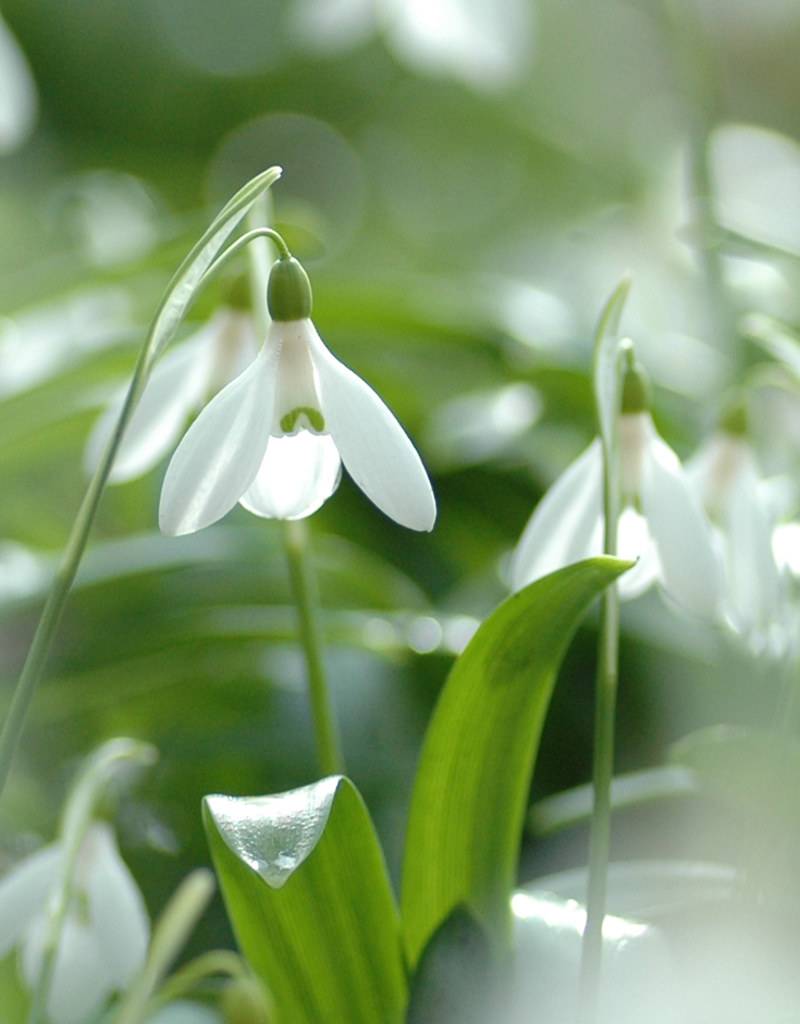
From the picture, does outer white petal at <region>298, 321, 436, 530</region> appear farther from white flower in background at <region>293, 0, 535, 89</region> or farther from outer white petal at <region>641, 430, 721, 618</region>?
white flower in background at <region>293, 0, 535, 89</region>

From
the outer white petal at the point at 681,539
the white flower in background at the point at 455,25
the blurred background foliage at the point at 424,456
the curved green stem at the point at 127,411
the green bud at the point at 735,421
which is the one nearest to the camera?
the curved green stem at the point at 127,411

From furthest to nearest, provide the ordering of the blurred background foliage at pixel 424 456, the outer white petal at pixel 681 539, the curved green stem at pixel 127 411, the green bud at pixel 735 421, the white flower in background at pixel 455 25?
1. the white flower in background at pixel 455 25
2. the blurred background foliage at pixel 424 456
3. the green bud at pixel 735 421
4. the outer white petal at pixel 681 539
5. the curved green stem at pixel 127 411

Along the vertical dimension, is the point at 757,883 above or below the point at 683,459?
below

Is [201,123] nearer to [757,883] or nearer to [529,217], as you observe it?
[529,217]

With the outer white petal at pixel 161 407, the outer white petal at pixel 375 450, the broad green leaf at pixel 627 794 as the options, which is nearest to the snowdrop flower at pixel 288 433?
the outer white petal at pixel 375 450

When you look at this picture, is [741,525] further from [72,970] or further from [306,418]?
[72,970]

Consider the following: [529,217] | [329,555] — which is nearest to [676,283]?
[529,217]

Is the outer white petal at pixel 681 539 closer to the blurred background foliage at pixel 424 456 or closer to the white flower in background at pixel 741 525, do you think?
the white flower in background at pixel 741 525
